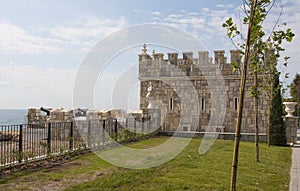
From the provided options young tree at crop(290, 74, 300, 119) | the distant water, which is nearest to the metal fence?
the distant water

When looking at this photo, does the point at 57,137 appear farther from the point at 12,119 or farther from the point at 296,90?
the point at 296,90

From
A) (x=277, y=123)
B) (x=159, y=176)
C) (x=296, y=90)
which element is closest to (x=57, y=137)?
(x=159, y=176)

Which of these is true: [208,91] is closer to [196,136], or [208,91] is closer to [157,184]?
[196,136]

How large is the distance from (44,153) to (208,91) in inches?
453

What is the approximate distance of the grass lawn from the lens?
6398 millimetres

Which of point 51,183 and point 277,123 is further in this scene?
point 277,123

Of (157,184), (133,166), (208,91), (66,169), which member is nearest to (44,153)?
(66,169)

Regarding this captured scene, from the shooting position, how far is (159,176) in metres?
7.38

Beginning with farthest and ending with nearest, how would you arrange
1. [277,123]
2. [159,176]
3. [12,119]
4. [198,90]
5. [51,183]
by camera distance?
[12,119]
[198,90]
[277,123]
[159,176]
[51,183]

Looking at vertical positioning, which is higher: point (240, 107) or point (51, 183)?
point (240, 107)

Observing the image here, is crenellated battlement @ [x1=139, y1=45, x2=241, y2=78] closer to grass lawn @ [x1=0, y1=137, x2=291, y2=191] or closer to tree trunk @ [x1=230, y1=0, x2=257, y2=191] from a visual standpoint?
grass lawn @ [x1=0, y1=137, x2=291, y2=191]

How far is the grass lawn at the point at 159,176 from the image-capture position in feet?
21.0

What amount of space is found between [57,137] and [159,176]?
5945 millimetres

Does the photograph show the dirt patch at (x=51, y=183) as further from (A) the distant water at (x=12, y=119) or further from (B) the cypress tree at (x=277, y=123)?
(B) the cypress tree at (x=277, y=123)
